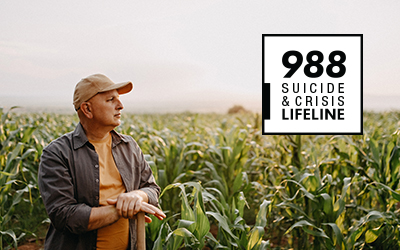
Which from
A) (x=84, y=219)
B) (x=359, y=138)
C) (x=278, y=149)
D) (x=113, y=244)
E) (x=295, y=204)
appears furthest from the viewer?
(x=278, y=149)

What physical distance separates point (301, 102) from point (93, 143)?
274cm

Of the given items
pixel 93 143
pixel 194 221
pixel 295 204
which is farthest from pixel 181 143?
pixel 93 143

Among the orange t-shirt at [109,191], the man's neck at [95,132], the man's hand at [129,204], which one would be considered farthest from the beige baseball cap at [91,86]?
the man's hand at [129,204]

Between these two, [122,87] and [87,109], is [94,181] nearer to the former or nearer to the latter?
[87,109]

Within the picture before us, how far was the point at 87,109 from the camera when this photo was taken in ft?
4.67

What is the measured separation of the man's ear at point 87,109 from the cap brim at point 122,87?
0.33ft

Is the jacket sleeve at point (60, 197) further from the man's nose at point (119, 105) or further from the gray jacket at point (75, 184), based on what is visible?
the man's nose at point (119, 105)

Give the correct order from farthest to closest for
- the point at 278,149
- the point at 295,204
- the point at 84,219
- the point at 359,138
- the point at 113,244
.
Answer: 1. the point at 278,149
2. the point at 359,138
3. the point at 295,204
4. the point at 113,244
5. the point at 84,219

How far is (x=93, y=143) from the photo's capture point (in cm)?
149

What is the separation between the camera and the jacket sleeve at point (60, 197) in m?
1.30

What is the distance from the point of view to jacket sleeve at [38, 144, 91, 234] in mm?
1303

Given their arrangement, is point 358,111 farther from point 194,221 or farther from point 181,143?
point 194,221

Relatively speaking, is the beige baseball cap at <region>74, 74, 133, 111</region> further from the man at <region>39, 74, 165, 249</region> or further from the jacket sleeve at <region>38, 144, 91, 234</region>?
the jacket sleeve at <region>38, 144, 91, 234</region>

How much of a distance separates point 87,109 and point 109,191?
0.37 meters
